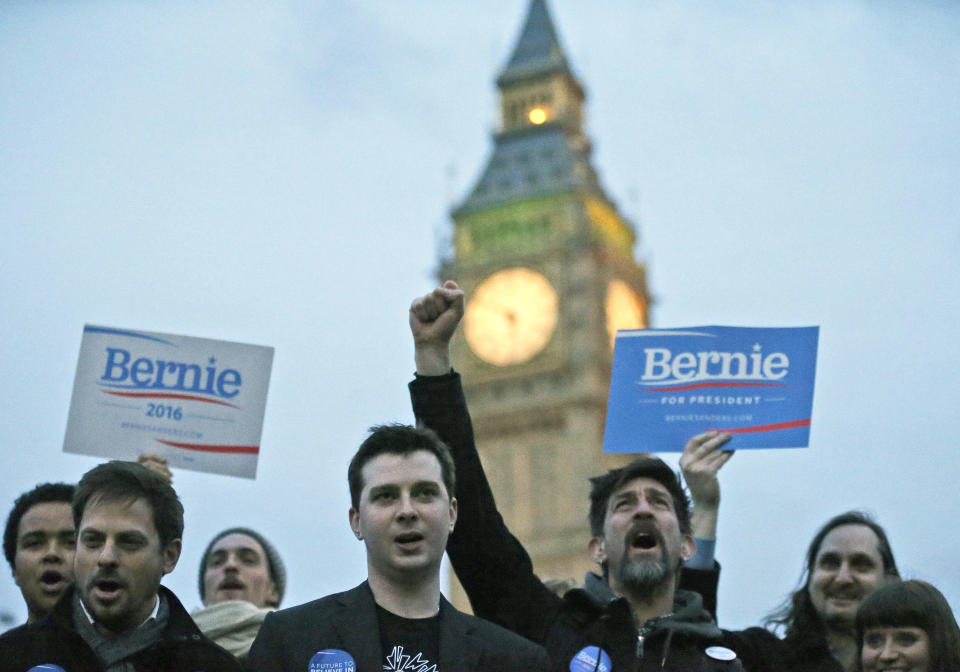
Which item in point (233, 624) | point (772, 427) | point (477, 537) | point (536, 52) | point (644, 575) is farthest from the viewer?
point (536, 52)

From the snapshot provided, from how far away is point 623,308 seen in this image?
2346 inches

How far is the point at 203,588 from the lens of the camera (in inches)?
292

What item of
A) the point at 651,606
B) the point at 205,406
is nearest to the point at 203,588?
the point at 205,406

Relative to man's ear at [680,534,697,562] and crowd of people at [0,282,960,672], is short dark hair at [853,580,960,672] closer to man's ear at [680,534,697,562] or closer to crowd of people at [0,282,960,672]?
crowd of people at [0,282,960,672]

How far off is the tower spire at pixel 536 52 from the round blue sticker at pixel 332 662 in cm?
5875

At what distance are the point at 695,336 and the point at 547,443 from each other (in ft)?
173

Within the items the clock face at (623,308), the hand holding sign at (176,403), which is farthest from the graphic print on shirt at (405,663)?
the clock face at (623,308)

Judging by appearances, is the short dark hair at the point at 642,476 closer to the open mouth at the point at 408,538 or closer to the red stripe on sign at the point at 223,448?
the open mouth at the point at 408,538

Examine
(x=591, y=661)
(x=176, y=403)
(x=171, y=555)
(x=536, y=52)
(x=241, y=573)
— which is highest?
(x=536, y=52)

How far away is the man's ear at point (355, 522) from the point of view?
552 centimetres

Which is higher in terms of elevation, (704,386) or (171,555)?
(704,386)

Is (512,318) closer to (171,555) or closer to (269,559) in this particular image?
(269,559)

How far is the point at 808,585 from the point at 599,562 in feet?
3.38

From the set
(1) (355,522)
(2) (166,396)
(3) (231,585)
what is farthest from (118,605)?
(2) (166,396)
